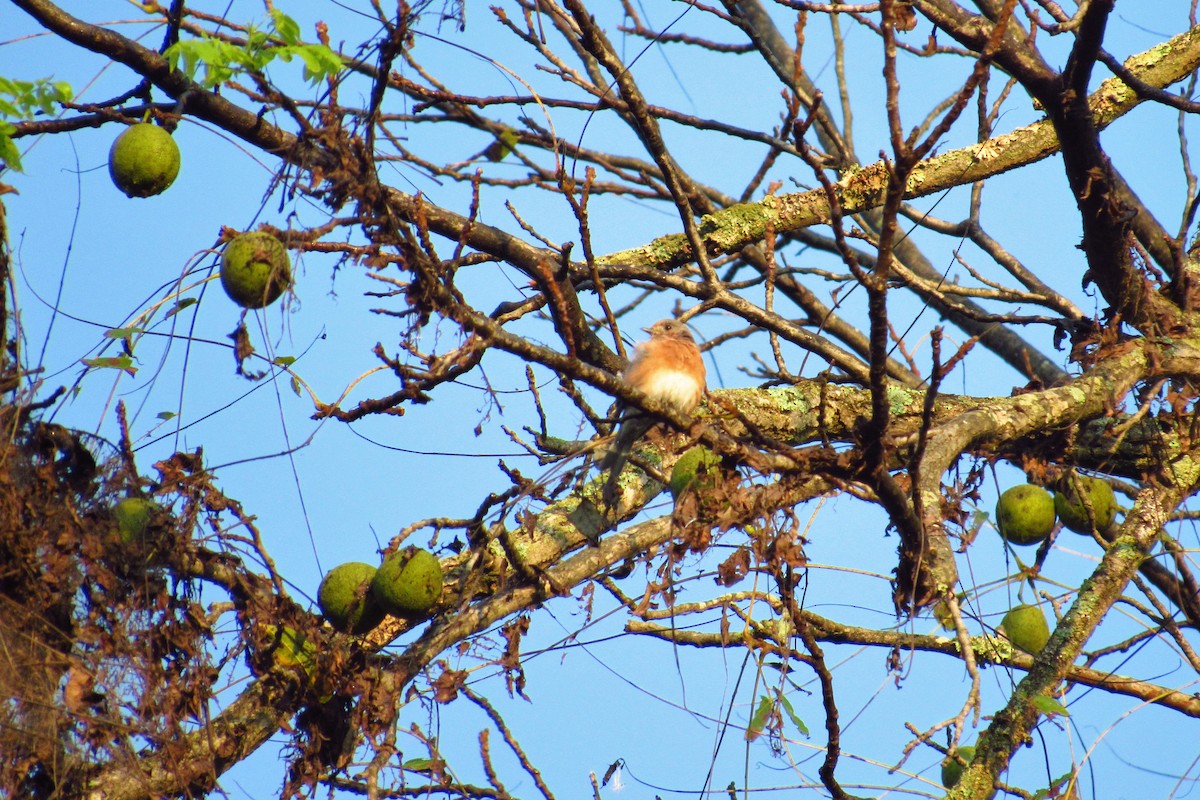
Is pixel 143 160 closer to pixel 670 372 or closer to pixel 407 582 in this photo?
pixel 407 582

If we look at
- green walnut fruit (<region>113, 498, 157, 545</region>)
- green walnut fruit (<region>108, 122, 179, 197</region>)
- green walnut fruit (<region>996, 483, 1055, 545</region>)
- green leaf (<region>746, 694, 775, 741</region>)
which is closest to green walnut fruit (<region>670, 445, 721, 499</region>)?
green leaf (<region>746, 694, 775, 741</region>)

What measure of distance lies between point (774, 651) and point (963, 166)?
2.79 m

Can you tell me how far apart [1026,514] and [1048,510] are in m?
0.10

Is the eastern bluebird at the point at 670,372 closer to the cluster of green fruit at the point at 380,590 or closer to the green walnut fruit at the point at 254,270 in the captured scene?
the cluster of green fruit at the point at 380,590

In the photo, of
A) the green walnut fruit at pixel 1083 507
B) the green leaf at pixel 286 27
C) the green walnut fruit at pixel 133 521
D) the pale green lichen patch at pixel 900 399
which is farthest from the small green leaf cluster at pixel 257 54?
the green walnut fruit at pixel 1083 507

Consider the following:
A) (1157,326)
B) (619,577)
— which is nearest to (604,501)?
(619,577)

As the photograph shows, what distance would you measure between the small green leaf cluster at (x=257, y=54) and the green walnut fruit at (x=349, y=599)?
5.19 ft

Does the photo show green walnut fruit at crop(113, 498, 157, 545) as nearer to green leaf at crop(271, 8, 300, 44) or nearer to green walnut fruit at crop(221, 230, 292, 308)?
green walnut fruit at crop(221, 230, 292, 308)

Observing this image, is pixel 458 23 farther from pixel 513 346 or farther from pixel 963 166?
pixel 963 166

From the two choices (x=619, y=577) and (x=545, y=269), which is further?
(x=619, y=577)

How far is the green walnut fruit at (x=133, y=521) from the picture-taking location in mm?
3312

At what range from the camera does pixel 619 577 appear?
169 inches

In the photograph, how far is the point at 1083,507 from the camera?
14.5ft

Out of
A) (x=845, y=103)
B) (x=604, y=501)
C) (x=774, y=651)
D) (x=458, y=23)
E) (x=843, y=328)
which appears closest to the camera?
(x=458, y=23)
